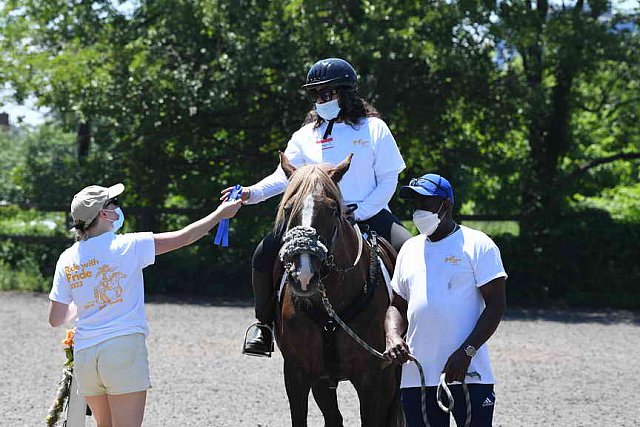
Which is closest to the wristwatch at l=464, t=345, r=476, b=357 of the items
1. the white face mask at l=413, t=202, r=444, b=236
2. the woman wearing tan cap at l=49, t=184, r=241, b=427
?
the white face mask at l=413, t=202, r=444, b=236

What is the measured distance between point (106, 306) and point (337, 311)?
4.27 ft

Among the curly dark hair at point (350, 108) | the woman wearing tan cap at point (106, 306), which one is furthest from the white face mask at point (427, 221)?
the curly dark hair at point (350, 108)

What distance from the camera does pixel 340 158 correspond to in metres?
5.95

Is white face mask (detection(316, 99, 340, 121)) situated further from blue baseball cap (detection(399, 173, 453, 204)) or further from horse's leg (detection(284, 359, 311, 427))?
horse's leg (detection(284, 359, 311, 427))

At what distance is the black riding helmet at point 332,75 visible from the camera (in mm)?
6004

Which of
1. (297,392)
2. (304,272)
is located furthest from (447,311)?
(297,392)

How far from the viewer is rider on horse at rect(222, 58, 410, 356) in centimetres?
587

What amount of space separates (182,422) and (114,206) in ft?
11.2

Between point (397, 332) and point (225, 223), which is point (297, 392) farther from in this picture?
point (225, 223)

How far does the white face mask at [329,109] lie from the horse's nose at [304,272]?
1.57 meters

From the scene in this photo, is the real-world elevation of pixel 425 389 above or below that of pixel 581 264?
above

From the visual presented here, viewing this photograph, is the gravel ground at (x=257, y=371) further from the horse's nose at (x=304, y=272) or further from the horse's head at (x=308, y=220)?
the horse's nose at (x=304, y=272)

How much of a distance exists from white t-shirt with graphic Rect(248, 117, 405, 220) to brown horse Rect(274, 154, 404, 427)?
39 centimetres

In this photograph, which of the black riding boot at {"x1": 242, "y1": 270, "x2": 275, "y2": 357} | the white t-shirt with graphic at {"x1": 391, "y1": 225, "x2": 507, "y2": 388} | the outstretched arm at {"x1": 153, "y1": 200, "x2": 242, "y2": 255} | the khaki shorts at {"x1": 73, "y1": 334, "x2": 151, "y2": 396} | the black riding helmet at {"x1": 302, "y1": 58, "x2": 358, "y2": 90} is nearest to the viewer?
the white t-shirt with graphic at {"x1": 391, "y1": 225, "x2": 507, "y2": 388}
